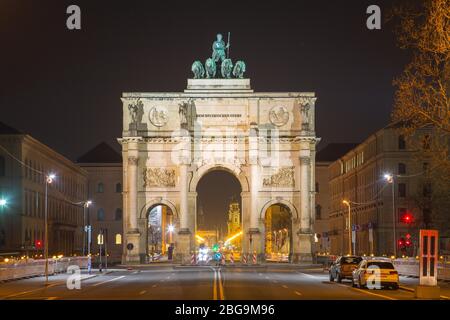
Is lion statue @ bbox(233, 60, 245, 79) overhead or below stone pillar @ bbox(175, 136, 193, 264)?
overhead

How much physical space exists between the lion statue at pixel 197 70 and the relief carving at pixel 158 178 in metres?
9.68

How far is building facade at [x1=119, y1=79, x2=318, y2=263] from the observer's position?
99.4 m

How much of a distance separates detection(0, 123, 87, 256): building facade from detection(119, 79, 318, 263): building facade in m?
11.7

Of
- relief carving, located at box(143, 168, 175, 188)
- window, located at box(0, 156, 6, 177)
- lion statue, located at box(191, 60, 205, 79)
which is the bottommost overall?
relief carving, located at box(143, 168, 175, 188)

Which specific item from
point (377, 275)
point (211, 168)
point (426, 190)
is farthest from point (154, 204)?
point (377, 275)

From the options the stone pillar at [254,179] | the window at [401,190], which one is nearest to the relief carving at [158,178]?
the stone pillar at [254,179]

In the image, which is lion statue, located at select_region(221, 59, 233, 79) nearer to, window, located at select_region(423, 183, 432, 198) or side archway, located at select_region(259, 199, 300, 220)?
side archway, located at select_region(259, 199, 300, 220)

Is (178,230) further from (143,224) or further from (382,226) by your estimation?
(382,226)

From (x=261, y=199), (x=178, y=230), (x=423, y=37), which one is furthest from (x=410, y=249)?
(x=423, y=37)

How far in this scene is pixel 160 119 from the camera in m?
100

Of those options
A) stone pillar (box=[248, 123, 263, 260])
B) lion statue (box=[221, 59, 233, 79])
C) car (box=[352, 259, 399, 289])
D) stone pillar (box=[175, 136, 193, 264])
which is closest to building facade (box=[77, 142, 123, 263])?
stone pillar (box=[175, 136, 193, 264])

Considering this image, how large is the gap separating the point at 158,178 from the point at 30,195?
56.3 feet

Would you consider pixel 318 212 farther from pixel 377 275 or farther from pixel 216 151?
pixel 377 275

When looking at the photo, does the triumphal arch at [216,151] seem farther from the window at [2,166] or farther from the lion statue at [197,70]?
the window at [2,166]
